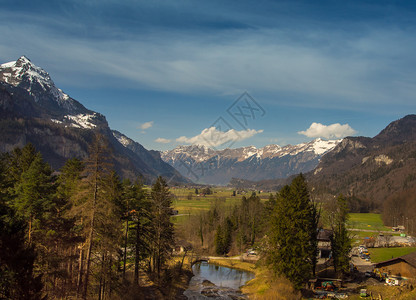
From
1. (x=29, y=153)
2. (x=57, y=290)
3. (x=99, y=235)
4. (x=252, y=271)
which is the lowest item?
(x=252, y=271)

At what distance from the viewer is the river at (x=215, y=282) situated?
54.9 meters

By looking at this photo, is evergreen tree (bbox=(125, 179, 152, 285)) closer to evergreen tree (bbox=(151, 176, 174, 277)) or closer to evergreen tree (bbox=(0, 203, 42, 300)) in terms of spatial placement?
evergreen tree (bbox=(151, 176, 174, 277))

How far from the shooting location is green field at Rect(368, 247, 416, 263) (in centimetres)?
8779

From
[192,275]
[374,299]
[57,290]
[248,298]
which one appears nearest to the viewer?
[57,290]

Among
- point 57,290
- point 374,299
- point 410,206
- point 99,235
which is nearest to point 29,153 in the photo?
point 57,290

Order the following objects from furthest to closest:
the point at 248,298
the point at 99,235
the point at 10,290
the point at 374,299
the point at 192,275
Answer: the point at 192,275 < the point at 248,298 < the point at 374,299 < the point at 99,235 < the point at 10,290

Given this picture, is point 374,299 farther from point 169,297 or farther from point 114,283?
point 114,283

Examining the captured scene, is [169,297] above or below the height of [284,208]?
below

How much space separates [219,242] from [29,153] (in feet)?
219

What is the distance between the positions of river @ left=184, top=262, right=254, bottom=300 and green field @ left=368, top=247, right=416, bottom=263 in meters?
38.0

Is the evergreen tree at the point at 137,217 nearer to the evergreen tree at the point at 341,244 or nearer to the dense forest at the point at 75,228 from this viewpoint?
the dense forest at the point at 75,228

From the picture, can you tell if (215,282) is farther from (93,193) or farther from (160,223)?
(93,193)

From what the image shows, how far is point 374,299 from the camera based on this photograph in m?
44.5

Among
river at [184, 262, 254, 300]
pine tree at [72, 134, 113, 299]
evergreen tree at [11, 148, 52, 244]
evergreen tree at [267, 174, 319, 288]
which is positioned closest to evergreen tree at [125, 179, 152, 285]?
evergreen tree at [11, 148, 52, 244]
